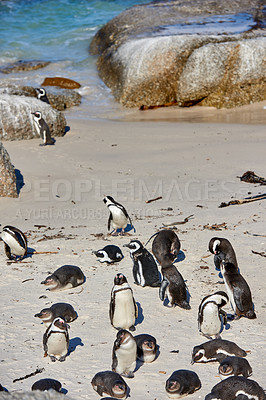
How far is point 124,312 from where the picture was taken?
186 inches

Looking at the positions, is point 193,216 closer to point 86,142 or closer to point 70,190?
point 70,190

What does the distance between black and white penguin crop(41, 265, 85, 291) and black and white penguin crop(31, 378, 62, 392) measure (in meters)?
1.75

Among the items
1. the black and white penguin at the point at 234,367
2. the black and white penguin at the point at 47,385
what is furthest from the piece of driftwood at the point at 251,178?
the black and white penguin at the point at 47,385

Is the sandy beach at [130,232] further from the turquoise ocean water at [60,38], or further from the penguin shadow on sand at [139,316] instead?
the turquoise ocean water at [60,38]

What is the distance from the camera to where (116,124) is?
43.6ft

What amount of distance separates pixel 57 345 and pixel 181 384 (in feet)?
3.24

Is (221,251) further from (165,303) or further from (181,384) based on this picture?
(181,384)

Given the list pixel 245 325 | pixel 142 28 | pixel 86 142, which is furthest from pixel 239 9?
pixel 245 325

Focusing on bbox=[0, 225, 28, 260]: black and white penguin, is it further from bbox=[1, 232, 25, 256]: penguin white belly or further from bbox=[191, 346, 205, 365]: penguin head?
bbox=[191, 346, 205, 365]: penguin head

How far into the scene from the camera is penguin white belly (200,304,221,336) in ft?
15.0

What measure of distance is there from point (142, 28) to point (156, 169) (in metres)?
9.91

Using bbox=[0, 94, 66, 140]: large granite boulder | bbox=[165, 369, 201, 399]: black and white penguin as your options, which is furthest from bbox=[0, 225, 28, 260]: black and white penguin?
bbox=[0, 94, 66, 140]: large granite boulder

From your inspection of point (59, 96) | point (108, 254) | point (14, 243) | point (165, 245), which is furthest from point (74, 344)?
point (59, 96)

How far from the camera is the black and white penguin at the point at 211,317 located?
4.57 m
